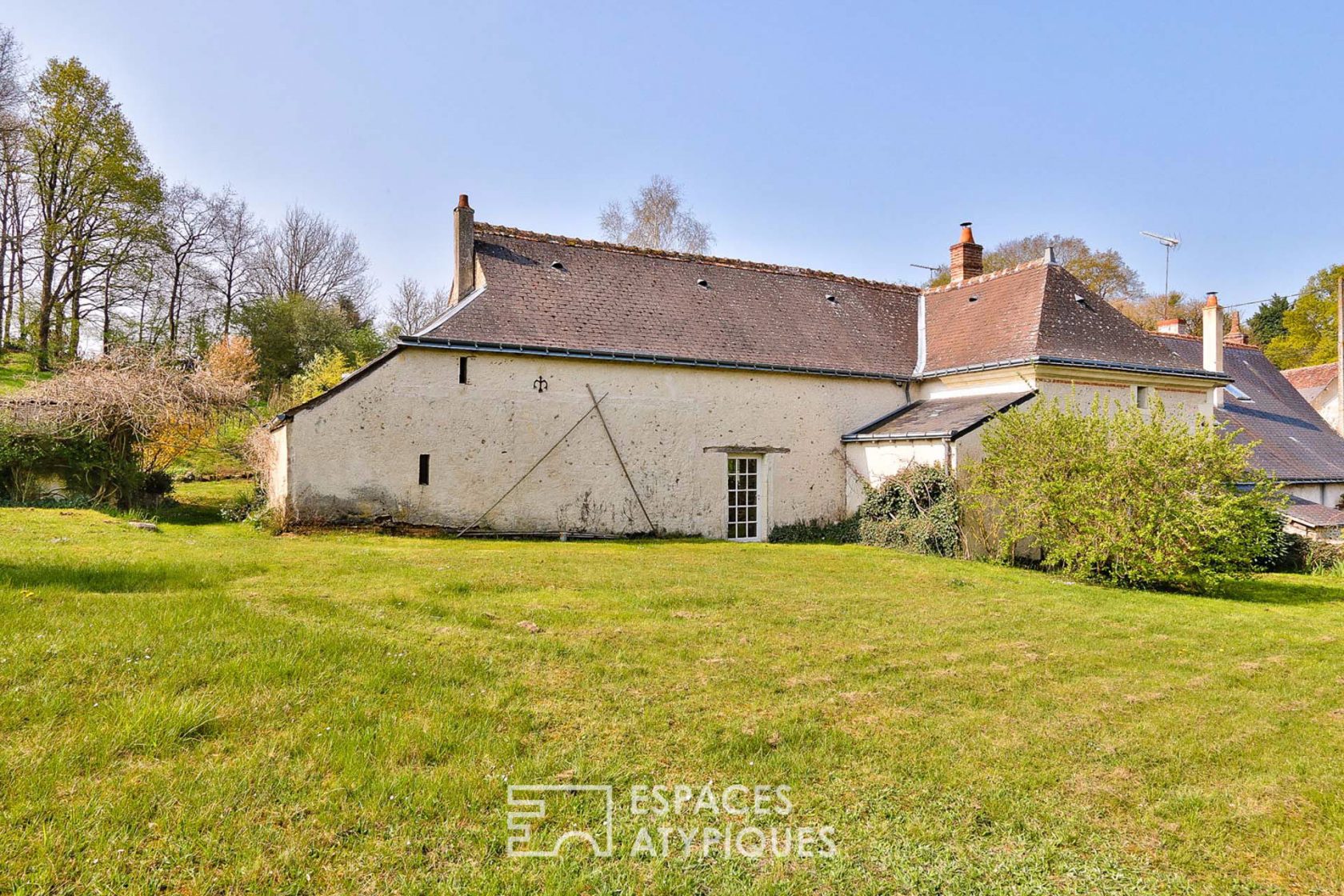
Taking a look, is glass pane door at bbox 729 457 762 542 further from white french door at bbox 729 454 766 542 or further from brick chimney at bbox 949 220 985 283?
brick chimney at bbox 949 220 985 283

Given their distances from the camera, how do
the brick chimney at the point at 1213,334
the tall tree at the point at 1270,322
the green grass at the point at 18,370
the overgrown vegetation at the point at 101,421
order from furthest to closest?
1. the tall tree at the point at 1270,322
2. the green grass at the point at 18,370
3. the brick chimney at the point at 1213,334
4. the overgrown vegetation at the point at 101,421

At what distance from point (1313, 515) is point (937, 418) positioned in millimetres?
9918

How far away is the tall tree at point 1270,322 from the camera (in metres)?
44.2

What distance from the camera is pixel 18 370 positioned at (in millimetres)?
22797

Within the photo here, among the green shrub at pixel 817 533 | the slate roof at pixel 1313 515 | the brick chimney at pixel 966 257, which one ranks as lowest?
the green shrub at pixel 817 533

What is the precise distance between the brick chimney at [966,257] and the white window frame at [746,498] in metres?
9.74

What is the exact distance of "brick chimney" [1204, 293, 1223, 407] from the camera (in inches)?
758

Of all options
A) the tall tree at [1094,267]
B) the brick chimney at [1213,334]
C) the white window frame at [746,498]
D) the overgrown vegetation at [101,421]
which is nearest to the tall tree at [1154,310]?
the tall tree at [1094,267]

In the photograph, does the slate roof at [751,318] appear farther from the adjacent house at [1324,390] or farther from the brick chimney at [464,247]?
the adjacent house at [1324,390]

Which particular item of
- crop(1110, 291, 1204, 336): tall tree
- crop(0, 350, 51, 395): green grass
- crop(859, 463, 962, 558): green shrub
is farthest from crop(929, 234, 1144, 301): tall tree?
crop(0, 350, 51, 395): green grass

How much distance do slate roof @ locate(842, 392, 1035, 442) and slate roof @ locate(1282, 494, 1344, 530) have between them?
721cm

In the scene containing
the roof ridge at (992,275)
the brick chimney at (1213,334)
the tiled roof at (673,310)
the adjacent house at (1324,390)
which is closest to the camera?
the tiled roof at (673,310)

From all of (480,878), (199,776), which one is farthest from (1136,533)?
(199,776)

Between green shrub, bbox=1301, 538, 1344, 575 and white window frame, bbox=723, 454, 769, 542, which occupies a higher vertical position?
white window frame, bbox=723, 454, 769, 542
